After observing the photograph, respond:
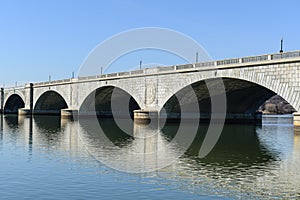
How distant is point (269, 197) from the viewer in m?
11.3

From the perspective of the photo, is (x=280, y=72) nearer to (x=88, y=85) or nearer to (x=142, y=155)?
(x=142, y=155)

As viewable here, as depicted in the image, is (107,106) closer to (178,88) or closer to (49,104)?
(49,104)

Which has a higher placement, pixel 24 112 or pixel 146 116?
pixel 146 116

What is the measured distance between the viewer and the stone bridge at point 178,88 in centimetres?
3077

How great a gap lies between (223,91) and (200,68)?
5082 mm

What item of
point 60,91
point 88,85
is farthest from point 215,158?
point 60,91

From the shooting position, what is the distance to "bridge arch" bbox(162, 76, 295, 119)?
3972 centimetres

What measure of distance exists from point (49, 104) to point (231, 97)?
47386 mm

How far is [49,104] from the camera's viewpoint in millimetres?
80438

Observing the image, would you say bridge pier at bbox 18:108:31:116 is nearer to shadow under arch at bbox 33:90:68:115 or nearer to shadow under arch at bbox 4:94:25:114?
shadow under arch at bbox 33:90:68:115

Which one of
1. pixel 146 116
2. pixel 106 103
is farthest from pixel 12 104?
pixel 146 116

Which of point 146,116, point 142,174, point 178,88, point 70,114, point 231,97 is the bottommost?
point 142,174

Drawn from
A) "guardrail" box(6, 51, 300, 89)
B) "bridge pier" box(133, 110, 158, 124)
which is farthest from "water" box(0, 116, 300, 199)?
"bridge pier" box(133, 110, 158, 124)

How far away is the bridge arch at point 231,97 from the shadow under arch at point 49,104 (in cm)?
3700
